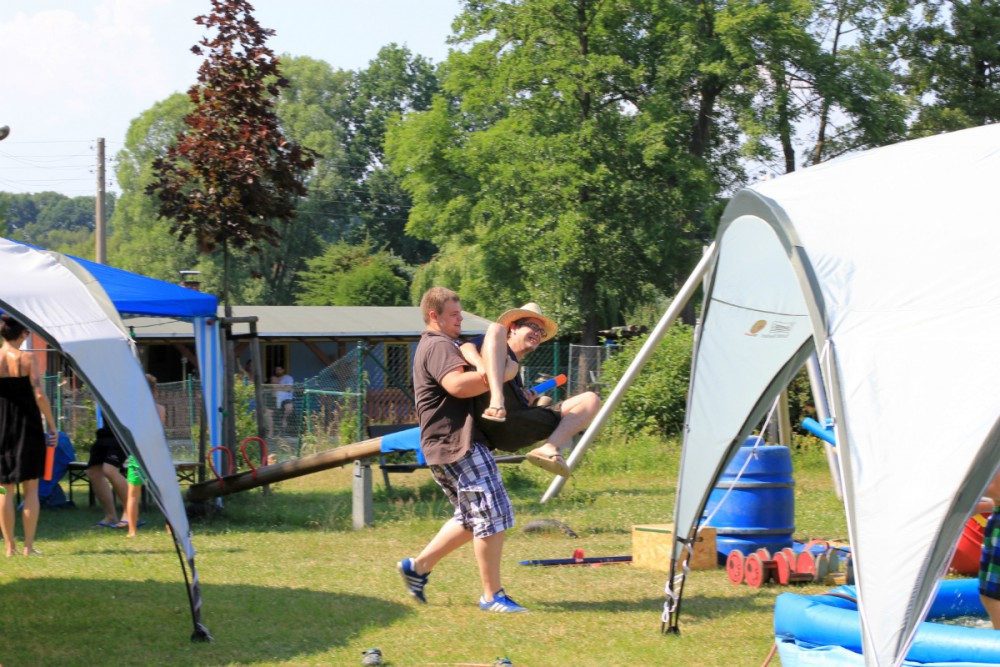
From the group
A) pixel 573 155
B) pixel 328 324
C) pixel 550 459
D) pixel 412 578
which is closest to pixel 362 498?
pixel 412 578

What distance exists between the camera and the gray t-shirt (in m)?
6.22

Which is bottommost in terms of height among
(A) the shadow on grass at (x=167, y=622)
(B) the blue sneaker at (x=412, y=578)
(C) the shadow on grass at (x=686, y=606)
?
(C) the shadow on grass at (x=686, y=606)

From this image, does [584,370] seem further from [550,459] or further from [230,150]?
[550,459]

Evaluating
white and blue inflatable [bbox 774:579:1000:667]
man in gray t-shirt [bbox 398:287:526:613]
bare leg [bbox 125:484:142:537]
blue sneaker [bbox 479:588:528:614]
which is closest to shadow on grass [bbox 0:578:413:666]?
blue sneaker [bbox 479:588:528:614]

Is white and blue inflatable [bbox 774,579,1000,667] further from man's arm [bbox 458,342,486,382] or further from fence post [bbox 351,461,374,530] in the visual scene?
fence post [bbox 351,461,374,530]

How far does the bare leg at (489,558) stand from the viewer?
6215 mm

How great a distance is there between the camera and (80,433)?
16.4m

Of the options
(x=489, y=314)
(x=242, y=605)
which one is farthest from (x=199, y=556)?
(x=489, y=314)

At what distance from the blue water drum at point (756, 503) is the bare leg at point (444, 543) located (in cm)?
208

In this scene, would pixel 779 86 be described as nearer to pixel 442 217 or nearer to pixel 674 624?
pixel 442 217

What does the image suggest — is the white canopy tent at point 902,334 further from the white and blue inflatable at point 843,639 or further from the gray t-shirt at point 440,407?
the gray t-shirt at point 440,407

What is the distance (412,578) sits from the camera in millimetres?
6645

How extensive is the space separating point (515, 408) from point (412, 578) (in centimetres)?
126

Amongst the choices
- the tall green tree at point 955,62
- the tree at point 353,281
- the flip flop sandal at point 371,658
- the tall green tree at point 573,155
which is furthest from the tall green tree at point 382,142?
the flip flop sandal at point 371,658
